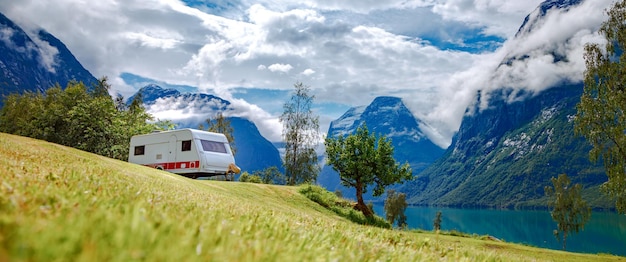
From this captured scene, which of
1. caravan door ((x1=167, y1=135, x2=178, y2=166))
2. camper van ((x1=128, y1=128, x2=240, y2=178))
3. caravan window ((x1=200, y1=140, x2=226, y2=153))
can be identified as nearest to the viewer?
camper van ((x1=128, y1=128, x2=240, y2=178))

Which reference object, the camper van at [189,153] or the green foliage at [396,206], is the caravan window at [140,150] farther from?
the green foliage at [396,206]

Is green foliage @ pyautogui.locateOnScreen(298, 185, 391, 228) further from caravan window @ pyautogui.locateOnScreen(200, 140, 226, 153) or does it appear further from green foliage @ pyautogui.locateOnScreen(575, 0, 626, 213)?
green foliage @ pyautogui.locateOnScreen(575, 0, 626, 213)

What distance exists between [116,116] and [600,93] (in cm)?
5346

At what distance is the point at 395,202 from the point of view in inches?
4289

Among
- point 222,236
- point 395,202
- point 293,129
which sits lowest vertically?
point 395,202

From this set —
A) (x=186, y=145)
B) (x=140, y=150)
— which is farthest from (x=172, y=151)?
(x=140, y=150)

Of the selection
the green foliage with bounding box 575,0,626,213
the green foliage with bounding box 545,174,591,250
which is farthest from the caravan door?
the green foliage with bounding box 545,174,591,250

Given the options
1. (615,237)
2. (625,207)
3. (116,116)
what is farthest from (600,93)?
(615,237)

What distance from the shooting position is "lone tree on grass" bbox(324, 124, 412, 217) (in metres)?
38.8

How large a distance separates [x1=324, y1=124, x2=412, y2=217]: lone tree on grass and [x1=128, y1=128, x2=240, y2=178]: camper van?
10821 millimetres

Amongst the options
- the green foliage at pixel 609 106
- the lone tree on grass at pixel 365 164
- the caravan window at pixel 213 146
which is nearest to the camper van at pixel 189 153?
the caravan window at pixel 213 146

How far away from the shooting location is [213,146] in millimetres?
34281

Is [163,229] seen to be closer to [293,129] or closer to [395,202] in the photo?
[293,129]

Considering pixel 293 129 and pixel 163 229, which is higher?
pixel 293 129
